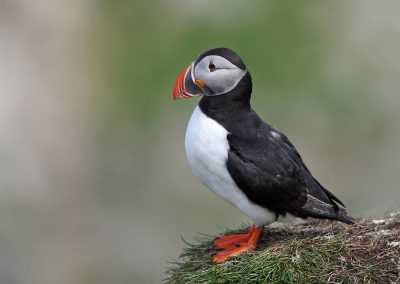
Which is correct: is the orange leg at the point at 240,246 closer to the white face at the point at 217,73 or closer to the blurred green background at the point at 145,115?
the white face at the point at 217,73

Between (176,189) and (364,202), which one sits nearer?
(364,202)

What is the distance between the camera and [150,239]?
37.7 feet

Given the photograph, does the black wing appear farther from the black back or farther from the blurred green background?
the blurred green background

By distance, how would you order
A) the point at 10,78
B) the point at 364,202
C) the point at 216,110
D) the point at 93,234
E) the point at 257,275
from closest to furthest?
the point at 257,275 < the point at 216,110 < the point at 364,202 < the point at 93,234 < the point at 10,78

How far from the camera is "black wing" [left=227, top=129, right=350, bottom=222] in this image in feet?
19.3

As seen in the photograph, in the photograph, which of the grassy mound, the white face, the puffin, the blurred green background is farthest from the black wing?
the blurred green background

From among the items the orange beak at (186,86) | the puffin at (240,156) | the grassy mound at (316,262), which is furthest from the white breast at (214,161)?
the grassy mound at (316,262)

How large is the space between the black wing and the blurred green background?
15.0 ft

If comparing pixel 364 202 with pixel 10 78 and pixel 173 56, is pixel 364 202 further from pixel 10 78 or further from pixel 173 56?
pixel 10 78

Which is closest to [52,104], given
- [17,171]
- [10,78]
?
[10,78]

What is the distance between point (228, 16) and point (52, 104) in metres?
3.18

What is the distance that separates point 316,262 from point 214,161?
3.09 ft

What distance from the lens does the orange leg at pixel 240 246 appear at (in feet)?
19.3

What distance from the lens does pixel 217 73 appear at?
6031mm
